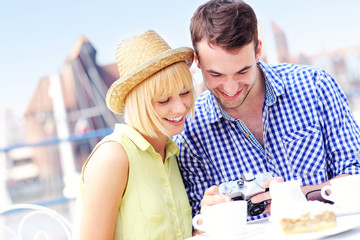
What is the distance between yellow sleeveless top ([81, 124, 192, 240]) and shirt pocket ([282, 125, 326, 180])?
41 cm

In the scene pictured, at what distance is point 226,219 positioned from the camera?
0.99 metres

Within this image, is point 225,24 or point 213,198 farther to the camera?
point 225,24

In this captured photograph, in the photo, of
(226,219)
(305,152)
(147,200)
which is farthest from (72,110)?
(226,219)

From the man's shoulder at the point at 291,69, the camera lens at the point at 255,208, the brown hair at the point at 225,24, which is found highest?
the brown hair at the point at 225,24

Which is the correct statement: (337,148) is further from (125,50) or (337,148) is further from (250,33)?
(125,50)

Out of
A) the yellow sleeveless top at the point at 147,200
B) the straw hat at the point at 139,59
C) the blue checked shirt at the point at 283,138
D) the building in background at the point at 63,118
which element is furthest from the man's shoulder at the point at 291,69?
the building in background at the point at 63,118

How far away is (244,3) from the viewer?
1525mm

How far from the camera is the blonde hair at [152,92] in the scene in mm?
1325

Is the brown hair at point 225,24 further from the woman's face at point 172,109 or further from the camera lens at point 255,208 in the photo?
the camera lens at point 255,208

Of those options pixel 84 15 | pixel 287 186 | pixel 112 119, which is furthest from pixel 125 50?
pixel 84 15

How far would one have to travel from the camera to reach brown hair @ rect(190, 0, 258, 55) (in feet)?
4.67

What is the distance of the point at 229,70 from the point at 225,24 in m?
0.15

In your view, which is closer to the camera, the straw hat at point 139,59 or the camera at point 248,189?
the camera at point 248,189

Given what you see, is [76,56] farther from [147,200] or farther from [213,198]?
[213,198]
